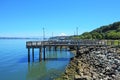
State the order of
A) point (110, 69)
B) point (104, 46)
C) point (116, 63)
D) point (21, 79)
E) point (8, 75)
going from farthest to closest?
point (104, 46) < point (8, 75) < point (21, 79) < point (116, 63) < point (110, 69)

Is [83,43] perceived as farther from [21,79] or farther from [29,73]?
[21,79]

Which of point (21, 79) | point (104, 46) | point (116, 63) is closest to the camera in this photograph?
point (116, 63)

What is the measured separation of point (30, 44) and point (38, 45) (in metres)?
1.64

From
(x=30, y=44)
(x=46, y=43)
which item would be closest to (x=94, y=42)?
(x=46, y=43)

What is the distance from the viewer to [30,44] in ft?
145

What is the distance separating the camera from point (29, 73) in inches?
1379

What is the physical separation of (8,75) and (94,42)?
62.7ft

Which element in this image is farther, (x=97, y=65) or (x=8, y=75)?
(x=8, y=75)

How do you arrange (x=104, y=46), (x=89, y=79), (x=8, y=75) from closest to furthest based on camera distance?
(x=89, y=79), (x=8, y=75), (x=104, y=46)

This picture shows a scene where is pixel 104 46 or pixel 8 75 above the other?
pixel 104 46

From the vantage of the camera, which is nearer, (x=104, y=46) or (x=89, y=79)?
(x=89, y=79)

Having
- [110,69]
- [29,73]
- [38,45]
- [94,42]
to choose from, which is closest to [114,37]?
[94,42]

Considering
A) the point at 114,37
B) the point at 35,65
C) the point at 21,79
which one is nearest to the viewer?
the point at 21,79

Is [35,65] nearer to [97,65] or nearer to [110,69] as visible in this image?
[97,65]
